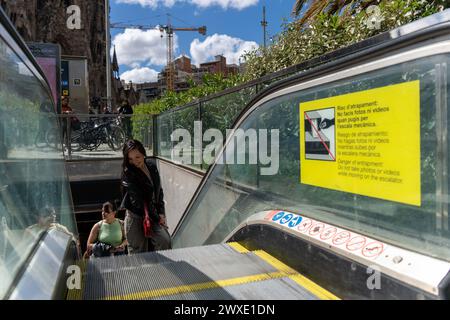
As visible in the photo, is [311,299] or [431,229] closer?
[431,229]

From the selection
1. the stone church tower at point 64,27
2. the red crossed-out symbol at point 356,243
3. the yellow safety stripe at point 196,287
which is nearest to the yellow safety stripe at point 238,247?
the yellow safety stripe at point 196,287

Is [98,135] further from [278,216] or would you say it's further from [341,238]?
[341,238]

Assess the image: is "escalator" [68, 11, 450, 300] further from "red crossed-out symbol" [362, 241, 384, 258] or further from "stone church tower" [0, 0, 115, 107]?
"stone church tower" [0, 0, 115, 107]

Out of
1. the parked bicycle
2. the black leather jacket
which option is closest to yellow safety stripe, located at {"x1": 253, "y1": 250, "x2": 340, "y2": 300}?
the black leather jacket

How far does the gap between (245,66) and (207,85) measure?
1684mm

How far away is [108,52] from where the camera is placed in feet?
65.5

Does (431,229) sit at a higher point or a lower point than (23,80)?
lower

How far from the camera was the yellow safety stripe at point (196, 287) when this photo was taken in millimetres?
2029

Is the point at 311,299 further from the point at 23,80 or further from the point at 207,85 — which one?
the point at 207,85

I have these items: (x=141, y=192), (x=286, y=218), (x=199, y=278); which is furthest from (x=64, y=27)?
(x=199, y=278)

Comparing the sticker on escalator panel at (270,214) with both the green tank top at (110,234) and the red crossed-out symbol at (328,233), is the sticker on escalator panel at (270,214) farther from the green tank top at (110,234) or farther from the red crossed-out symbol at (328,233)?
the green tank top at (110,234)

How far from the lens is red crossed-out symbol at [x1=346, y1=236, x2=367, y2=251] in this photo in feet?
6.58

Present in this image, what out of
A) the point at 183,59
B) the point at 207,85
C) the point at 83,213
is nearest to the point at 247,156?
the point at 207,85

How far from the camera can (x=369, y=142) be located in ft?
6.73
